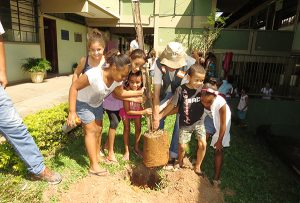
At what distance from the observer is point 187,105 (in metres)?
3.12

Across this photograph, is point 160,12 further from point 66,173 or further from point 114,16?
point 66,173

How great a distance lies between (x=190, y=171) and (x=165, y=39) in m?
12.1

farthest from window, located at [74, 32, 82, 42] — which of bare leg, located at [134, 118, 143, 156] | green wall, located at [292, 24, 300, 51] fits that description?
bare leg, located at [134, 118, 143, 156]

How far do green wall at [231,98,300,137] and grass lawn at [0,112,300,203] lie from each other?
126 inches

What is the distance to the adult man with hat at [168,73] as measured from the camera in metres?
2.93

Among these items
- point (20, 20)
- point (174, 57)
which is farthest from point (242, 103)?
point (20, 20)

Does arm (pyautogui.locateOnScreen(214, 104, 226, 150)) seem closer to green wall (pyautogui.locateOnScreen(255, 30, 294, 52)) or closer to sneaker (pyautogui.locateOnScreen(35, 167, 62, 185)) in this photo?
sneaker (pyautogui.locateOnScreen(35, 167, 62, 185))

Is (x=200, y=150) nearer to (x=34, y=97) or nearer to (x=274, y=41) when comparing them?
(x=34, y=97)

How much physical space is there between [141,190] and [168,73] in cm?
156

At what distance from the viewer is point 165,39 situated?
1460 centimetres

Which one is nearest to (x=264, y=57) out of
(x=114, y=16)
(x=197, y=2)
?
(x=197, y=2)

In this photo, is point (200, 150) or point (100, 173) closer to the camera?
point (100, 173)

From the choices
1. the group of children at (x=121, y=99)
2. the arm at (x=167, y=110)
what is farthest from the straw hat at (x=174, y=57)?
the arm at (x=167, y=110)

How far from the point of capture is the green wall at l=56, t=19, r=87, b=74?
39.7ft
